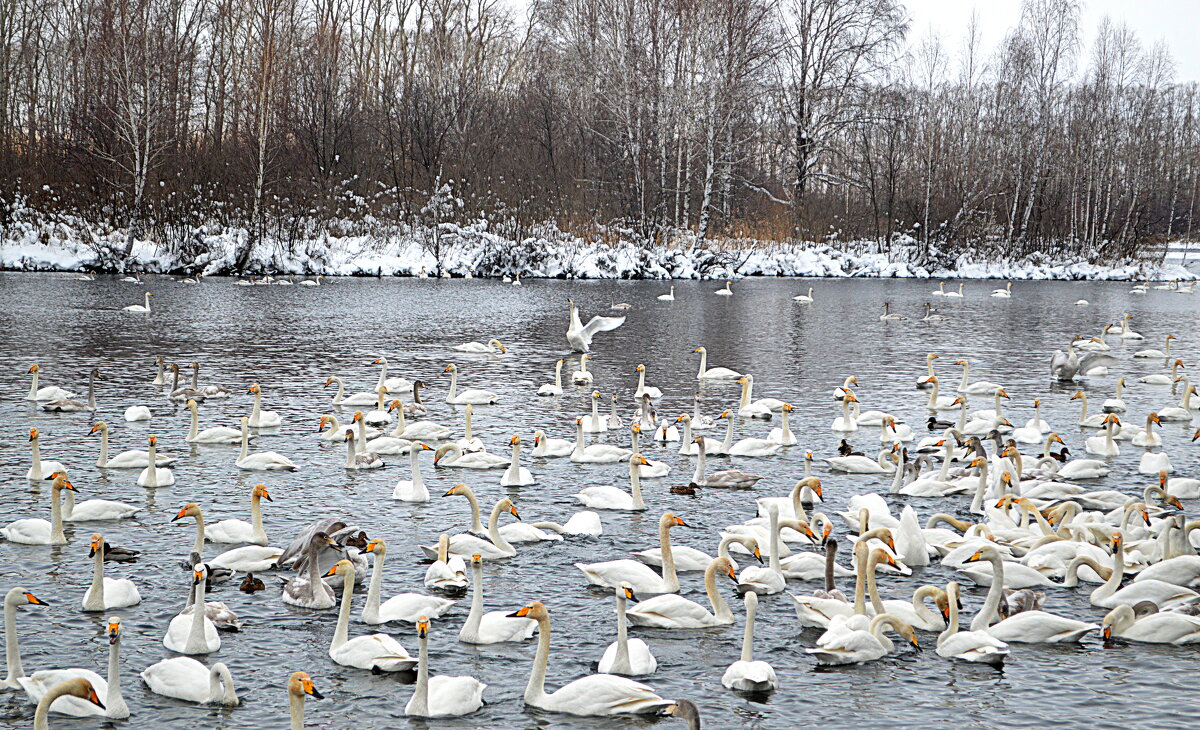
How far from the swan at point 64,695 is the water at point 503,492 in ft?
0.83

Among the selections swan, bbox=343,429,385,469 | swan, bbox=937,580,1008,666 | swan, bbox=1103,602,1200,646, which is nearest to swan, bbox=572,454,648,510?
swan, bbox=343,429,385,469

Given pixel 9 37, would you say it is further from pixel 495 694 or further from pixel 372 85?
pixel 495 694

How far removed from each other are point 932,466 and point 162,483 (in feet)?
29.7

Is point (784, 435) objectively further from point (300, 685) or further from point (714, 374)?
point (300, 685)

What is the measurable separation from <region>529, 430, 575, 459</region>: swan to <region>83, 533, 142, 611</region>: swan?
20.0 feet

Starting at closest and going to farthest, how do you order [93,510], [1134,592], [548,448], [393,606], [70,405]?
1. [393,606]
2. [1134,592]
3. [93,510]
4. [548,448]
5. [70,405]

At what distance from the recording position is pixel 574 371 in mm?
21656

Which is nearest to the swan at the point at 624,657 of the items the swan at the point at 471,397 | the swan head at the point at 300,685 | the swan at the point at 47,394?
the swan head at the point at 300,685

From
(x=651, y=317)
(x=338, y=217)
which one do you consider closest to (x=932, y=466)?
Result: (x=651, y=317)

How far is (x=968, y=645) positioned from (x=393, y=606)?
4135mm

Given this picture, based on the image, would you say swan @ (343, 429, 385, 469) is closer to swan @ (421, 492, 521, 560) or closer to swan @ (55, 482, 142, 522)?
swan @ (55, 482, 142, 522)

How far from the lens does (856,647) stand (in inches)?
298

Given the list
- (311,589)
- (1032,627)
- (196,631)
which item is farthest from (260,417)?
(1032,627)

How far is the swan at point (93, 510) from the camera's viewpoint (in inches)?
404
